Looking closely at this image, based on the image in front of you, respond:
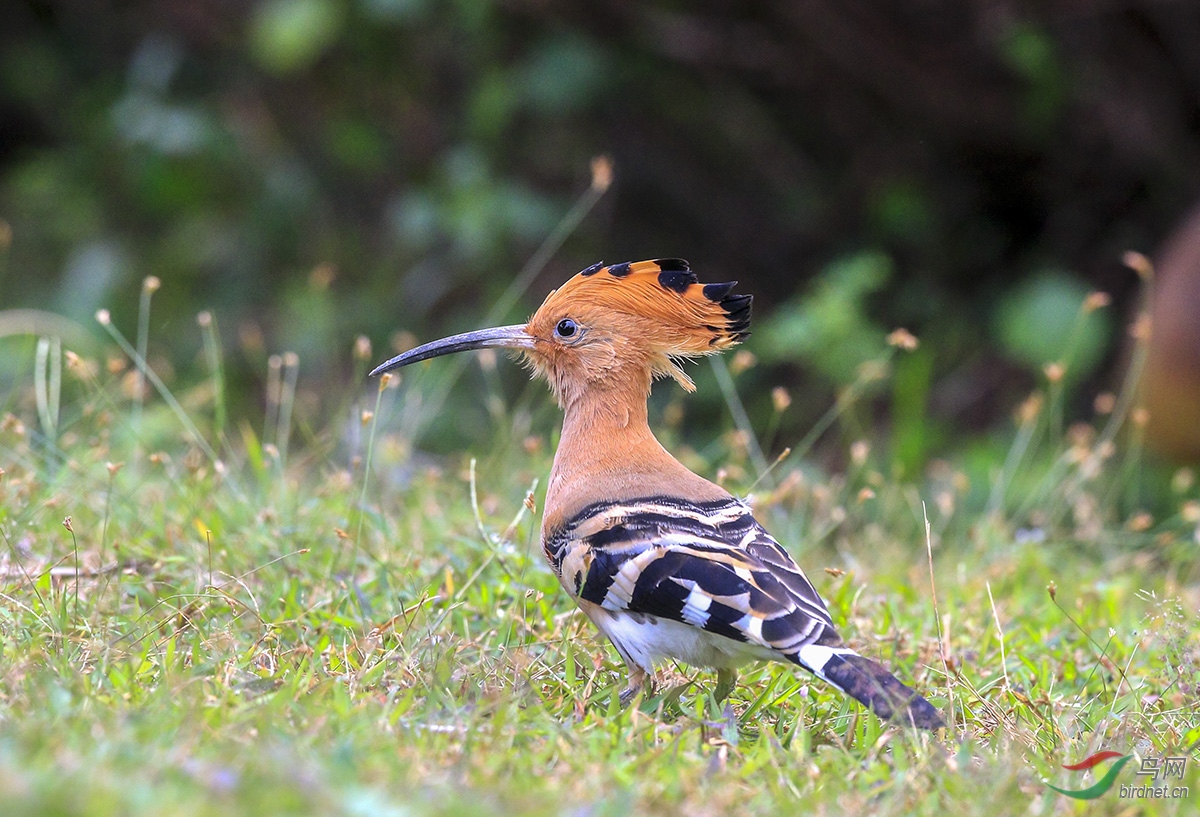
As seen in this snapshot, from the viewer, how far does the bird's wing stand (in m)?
2.82

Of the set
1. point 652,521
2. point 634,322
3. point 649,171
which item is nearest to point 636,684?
point 652,521

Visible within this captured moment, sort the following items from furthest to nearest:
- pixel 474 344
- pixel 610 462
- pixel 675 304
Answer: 1. pixel 474 344
2. pixel 675 304
3. pixel 610 462

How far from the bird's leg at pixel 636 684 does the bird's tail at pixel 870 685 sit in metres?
0.45

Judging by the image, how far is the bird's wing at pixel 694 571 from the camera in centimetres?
282

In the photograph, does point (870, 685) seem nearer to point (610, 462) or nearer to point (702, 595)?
point (702, 595)

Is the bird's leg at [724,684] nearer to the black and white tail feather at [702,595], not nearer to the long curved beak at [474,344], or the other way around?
the black and white tail feather at [702,595]

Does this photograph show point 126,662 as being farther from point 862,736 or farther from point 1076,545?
point 1076,545

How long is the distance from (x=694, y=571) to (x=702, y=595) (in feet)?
0.21

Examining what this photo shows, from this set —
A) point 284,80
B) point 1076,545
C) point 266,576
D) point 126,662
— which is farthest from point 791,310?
point 126,662

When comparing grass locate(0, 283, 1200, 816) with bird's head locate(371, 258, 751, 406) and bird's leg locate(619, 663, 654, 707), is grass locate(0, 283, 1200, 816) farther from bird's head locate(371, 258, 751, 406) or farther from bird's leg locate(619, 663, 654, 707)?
bird's head locate(371, 258, 751, 406)

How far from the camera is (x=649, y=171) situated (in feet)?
24.1

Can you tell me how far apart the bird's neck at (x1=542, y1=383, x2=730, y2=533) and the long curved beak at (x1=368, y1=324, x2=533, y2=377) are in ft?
0.72

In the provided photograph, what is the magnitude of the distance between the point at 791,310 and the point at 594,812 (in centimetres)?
481

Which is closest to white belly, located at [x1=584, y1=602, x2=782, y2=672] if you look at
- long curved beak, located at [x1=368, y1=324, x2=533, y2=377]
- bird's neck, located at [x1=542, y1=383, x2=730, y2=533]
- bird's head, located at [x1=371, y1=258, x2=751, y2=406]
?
bird's neck, located at [x1=542, y1=383, x2=730, y2=533]
